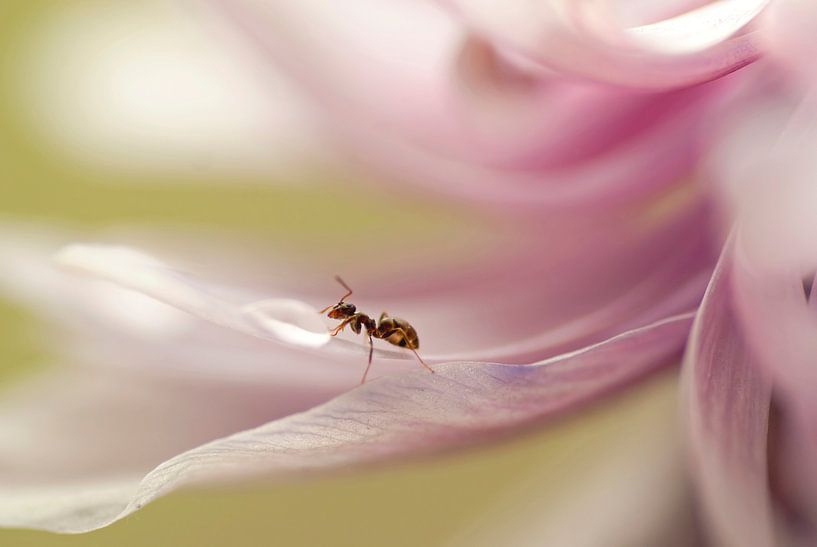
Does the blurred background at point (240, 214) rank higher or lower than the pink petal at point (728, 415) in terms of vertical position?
higher

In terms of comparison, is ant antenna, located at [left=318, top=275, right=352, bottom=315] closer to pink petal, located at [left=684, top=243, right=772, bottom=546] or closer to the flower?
the flower

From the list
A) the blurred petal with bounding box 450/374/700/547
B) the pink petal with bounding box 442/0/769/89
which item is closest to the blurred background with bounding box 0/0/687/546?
the blurred petal with bounding box 450/374/700/547

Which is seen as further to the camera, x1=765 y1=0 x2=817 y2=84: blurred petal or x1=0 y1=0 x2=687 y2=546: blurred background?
x1=0 y1=0 x2=687 y2=546: blurred background

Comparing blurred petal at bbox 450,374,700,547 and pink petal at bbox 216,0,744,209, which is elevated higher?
pink petal at bbox 216,0,744,209

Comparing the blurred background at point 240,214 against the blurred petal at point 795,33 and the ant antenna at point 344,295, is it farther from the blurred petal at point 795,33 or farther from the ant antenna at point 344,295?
the blurred petal at point 795,33

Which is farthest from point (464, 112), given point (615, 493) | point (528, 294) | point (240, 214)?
point (240, 214)

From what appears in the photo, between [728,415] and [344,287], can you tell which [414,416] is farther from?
[344,287]

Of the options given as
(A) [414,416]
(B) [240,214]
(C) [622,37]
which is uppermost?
(B) [240,214]

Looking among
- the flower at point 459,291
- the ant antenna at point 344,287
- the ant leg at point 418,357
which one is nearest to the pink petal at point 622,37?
the flower at point 459,291
